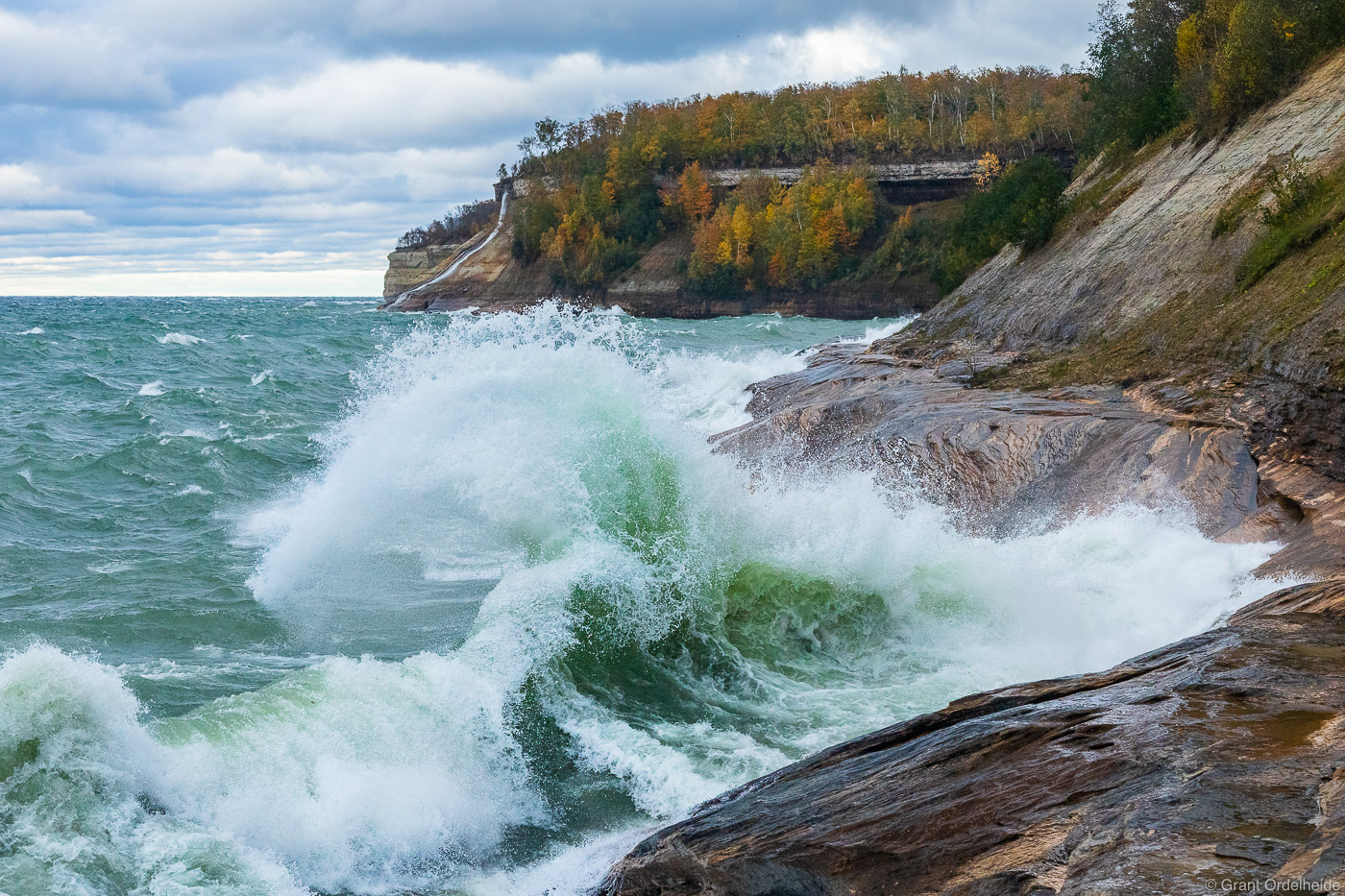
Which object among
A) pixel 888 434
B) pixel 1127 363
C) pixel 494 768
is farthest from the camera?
pixel 1127 363

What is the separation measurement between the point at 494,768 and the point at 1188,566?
5335mm

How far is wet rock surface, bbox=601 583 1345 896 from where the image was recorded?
315cm

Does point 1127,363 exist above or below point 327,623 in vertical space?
above

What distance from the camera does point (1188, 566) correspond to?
7793mm

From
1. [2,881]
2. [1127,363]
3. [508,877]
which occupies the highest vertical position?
[1127,363]

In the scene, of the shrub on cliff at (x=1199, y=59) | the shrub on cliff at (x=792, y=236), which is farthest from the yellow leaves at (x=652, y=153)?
the shrub on cliff at (x=1199, y=59)

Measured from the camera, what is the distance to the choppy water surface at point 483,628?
19.0 ft

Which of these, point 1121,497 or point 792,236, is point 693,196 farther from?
point 1121,497

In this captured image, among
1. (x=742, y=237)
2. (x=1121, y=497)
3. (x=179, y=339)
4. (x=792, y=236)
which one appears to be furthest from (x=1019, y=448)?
(x=742, y=237)

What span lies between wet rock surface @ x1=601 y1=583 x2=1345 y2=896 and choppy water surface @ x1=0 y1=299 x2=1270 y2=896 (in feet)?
4.47

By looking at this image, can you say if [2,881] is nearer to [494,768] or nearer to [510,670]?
[494,768]

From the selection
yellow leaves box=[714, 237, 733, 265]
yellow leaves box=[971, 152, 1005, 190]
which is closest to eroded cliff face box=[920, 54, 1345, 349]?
yellow leaves box=[971, 152, 1005, 190]

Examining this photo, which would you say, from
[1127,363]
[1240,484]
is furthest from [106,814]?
[1127,363]

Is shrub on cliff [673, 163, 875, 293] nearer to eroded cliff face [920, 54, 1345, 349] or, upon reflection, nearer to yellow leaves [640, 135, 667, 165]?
yellow leaves [640, 135, 667, 165]
